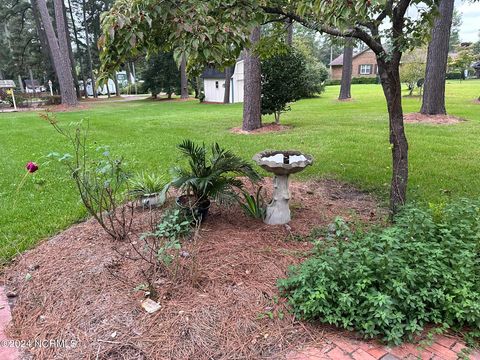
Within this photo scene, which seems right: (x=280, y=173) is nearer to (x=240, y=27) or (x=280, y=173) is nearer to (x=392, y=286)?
(x=240, y=27)

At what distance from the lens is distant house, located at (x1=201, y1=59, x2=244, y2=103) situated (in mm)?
21516

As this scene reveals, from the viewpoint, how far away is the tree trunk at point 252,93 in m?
8.72

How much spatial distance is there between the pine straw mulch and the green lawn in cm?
78

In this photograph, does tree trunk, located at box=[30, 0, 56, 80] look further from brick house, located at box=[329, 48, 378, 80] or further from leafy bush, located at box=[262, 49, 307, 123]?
brick house, located at box=[329, 48, 378, 80]

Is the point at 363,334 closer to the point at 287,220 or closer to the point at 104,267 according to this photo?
the point at 287,220

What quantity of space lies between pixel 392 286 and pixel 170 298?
4.56 feet

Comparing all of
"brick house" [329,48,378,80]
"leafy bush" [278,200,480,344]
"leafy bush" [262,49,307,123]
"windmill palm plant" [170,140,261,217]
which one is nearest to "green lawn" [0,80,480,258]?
"leafy bush" [262,49,307,123]

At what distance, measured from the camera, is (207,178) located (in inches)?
120

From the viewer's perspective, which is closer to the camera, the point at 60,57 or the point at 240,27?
the point at 240,27

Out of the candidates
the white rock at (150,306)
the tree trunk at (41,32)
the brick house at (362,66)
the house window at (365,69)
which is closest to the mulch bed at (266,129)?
the white rock at (150,306)

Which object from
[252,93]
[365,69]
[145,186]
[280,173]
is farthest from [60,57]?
[365,69]

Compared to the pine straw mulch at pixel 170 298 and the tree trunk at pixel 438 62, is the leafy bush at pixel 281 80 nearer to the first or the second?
the tree trunk at pixel 438 62

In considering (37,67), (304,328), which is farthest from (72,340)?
(37,67)

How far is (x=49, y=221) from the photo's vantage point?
3.68 m
